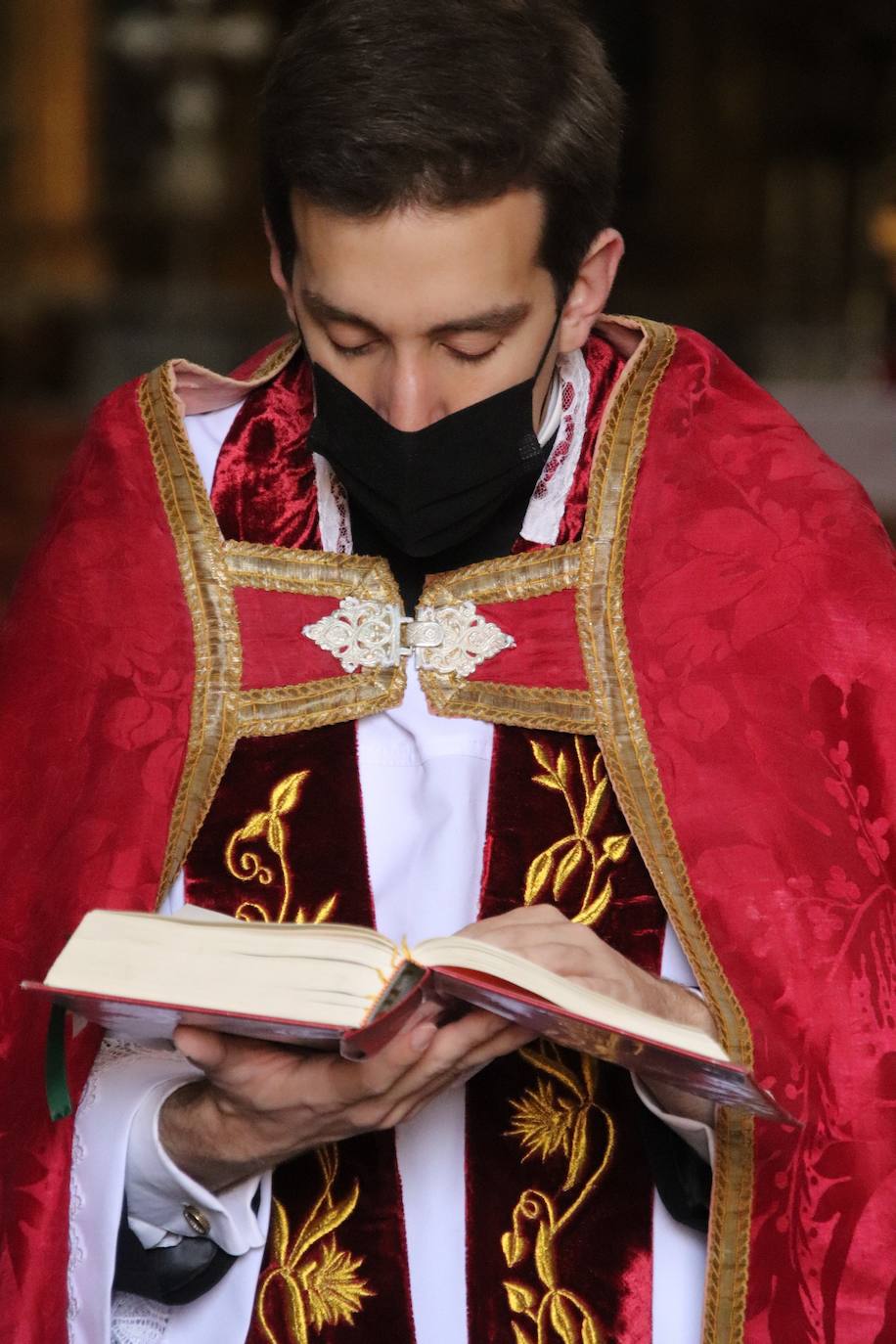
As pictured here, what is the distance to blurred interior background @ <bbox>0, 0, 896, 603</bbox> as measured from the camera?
13.0 m

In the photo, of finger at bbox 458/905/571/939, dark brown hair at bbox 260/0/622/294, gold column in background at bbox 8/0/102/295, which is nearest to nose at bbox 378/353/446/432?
dark brown hair at bbox 260/0/622/294

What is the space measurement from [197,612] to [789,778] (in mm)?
677

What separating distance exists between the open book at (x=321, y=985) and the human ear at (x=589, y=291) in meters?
0.84

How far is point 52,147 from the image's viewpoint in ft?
45.3

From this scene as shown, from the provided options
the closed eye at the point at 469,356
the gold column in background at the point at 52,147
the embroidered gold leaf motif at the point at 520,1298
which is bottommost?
the embroidered gold leaf motif at the point at 520,1298

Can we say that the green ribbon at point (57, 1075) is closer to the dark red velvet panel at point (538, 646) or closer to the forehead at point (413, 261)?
the dark red velvet panel at point (538, 646)

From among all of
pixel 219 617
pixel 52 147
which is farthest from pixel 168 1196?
pixel 52 147

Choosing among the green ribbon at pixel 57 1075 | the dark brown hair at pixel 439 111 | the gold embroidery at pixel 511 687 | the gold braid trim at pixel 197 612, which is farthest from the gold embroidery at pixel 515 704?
the green ribbon at pixel 57 1075

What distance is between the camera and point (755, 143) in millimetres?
13656

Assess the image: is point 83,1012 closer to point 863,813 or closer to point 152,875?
point 152,875

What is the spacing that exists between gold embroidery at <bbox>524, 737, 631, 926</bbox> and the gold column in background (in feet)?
40.6

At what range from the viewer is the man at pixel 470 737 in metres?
1.82

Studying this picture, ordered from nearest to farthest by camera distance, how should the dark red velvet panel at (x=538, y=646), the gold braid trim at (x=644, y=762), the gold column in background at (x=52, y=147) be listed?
the gold braid trim at (x=644, y=762) → the dark red velvet panel at (x=538, y=646) → the gold column in background at (x=52, y=147)

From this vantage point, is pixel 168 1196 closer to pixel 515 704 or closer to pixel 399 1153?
pixel 399 1153
